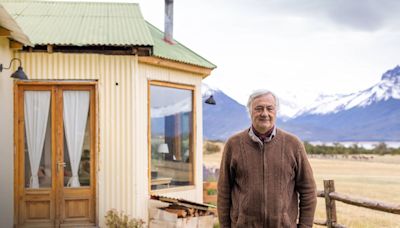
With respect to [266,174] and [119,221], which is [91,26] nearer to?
[119,221]

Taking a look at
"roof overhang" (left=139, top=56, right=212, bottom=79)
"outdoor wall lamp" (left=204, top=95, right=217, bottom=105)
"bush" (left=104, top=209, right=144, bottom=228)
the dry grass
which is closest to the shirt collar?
the dry grass

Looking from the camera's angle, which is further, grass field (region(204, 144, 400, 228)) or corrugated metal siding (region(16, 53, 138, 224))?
grass field (region(204, 144, 400, 228))

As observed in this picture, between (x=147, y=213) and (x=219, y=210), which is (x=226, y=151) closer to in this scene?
(x=219, y=210)

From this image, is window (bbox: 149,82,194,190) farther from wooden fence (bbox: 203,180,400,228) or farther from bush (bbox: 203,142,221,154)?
bush (bbox: 203,142,221,154)

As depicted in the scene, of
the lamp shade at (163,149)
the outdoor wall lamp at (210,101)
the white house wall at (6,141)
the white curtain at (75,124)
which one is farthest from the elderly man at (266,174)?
the outdoor wall lamp at (210,101)

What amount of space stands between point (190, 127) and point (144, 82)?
1615 mm

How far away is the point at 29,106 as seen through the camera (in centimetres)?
896

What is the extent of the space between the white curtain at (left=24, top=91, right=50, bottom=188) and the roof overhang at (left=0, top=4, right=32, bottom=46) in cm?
105

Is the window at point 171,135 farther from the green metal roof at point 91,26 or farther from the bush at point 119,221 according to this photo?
the bush at point 119,221

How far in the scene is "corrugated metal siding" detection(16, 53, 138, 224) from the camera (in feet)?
29.2

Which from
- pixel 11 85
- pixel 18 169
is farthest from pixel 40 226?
pixel 11 85

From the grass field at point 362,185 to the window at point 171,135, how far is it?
2.68 m

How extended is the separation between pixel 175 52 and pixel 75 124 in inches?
92.7

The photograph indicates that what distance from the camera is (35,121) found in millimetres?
8977
